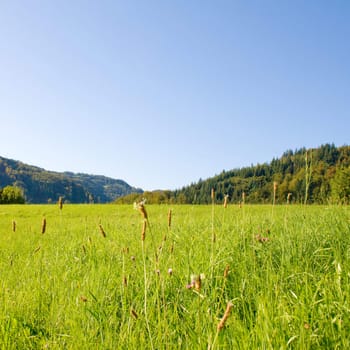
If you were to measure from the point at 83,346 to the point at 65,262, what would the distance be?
113 inches

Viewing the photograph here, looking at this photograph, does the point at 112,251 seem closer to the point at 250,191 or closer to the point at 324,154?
the point at 250,191

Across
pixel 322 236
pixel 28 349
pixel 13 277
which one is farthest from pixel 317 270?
pixel 13 277

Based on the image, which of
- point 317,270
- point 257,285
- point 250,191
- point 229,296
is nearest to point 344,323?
point 257,285

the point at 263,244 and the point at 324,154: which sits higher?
the point at 324,154

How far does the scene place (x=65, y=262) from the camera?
197 inches

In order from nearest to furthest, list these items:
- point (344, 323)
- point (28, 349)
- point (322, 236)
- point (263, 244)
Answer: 1. point (344, 323)
2. point (28, 349)
3. point (263, 244)
4. point (322, 236)

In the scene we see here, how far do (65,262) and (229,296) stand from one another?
9.08 feet

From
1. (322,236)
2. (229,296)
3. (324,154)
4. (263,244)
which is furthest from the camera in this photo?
(324,154)

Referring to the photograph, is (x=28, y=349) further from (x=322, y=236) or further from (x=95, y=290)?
(x=322, y=236)

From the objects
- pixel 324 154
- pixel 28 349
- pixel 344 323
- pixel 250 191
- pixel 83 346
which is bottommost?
pixel 28 349

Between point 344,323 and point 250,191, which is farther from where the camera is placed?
point 250,191

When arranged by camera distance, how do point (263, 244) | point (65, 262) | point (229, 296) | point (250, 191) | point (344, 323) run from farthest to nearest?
1. point (65, 262)
2. point (250, 191)
3. point (263, 244)
4. point (229, 296)
5. point (344, 323)

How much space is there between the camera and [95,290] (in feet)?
10.5

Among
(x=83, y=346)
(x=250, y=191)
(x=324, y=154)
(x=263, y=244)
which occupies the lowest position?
(x=83, y=346)
